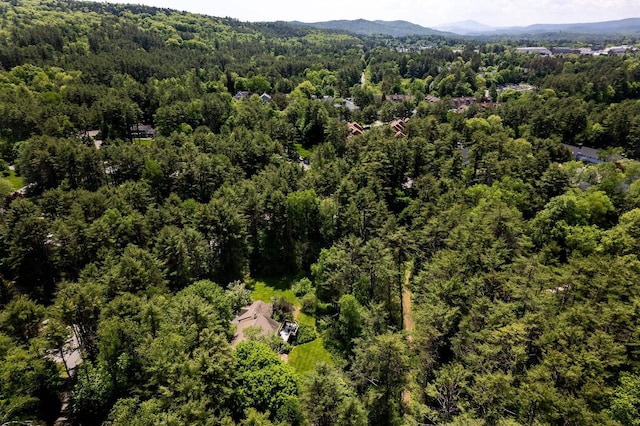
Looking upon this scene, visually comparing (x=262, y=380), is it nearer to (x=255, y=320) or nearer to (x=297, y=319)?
(x=255, y=320)

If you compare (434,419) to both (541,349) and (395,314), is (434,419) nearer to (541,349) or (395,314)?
(541,349)

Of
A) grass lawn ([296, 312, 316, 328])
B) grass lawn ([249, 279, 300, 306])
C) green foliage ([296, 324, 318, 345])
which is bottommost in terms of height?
grass lawn ([296, 312, 316, 328])

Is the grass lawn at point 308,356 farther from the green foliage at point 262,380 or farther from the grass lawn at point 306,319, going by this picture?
the green foliage at point 262,380

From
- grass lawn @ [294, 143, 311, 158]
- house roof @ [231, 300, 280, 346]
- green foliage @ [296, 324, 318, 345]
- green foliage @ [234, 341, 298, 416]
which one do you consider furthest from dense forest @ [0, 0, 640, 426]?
house roof @ [231, 300, 280, 346]

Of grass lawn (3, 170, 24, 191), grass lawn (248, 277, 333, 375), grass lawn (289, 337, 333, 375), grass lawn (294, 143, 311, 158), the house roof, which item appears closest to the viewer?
grass lawn (289, 337, 333, 375)

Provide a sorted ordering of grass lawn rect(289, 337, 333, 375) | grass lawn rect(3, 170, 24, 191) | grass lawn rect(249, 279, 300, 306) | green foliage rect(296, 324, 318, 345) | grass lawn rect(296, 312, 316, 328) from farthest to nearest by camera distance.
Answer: grass lawn rect(3, 170, 24, 191), grass lawn rect(249, 279, 300, 306), grass lawn rect(296, 312, 316, 328), green foliage rect(296, 324, 318, 345), grass lawn rect(289, 337, 333, 375)

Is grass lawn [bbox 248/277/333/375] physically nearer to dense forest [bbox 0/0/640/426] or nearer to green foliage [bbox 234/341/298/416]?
dense forest [bbox 0/0/640/426]

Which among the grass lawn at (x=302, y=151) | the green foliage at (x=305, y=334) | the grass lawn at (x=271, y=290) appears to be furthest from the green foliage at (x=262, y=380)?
the grass lawn at (x=302, y=151)
